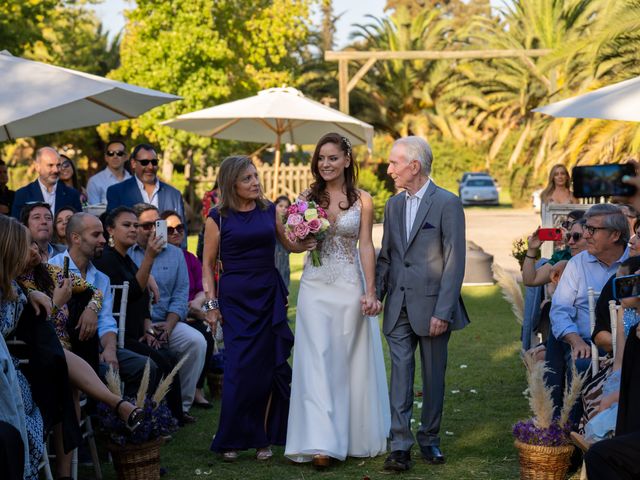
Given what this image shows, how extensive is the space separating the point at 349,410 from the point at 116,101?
4255 mm

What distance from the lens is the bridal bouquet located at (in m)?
6.65

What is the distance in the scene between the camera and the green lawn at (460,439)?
21.2ft

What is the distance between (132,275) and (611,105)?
379 centimetres

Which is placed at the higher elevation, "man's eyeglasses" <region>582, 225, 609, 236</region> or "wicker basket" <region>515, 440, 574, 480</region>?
"man's eyeglasses" <region>582, 225, 609, 236</region>

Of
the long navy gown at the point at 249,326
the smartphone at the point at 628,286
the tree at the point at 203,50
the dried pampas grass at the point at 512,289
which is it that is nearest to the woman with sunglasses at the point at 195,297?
the long navy gown at the point at 249,326

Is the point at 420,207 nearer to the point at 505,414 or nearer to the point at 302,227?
the point at 302,227

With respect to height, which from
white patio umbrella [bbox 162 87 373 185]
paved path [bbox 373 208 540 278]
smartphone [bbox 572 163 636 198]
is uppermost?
white patio umbrella [bbox 162 87 373 185]

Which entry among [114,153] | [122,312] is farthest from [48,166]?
[122,312]

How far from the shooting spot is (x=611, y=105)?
739 centimetres

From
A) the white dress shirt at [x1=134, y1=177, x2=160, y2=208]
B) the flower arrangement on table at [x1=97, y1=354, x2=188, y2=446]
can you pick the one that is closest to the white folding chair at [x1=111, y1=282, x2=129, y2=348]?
the flower arrangement on table at [x1=97, y1=354, x2=188, y2=446]

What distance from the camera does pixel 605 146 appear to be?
63.6 feet

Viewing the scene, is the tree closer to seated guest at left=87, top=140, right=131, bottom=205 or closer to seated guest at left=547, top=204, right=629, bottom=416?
seated guest at left=87, top=140, right=131, bottom=205

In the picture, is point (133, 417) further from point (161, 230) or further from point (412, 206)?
point (412, 206)

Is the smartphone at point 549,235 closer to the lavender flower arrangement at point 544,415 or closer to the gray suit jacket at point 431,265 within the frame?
the gray suit jacket at point 431,265
